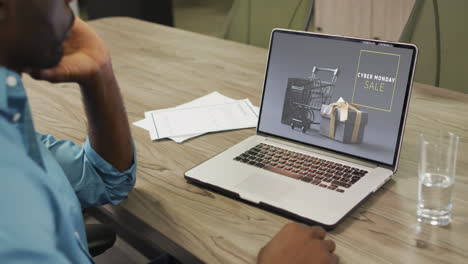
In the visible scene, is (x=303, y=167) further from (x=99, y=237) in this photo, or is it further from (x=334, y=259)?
(x=99, y=237)

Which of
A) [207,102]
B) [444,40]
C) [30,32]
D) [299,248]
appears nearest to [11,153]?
[30,32]

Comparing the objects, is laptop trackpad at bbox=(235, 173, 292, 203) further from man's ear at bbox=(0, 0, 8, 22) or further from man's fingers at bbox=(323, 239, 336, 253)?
man's ear at bbox=(0, 0, 8, 22)

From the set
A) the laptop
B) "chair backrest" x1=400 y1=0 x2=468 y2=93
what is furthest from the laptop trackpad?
"chair backrest" x1=400 y1=0 x2=468 y2=93

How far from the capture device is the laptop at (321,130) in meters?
0.98

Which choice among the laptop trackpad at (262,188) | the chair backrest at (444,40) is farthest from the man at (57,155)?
the chair backrest at (444,40)

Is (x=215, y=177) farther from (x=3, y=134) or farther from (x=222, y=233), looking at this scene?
(x=3, y=134)

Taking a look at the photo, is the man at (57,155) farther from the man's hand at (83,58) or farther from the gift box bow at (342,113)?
the gift box bow at (342,113)

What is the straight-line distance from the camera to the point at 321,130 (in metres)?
1.12

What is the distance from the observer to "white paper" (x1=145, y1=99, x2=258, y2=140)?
1315mm

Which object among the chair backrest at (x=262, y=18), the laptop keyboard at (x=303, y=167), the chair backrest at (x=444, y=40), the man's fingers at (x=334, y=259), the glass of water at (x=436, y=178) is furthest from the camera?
the chair backrest at (x=262, y=18)

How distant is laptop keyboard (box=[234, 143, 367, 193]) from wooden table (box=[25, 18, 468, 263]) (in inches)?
2.6

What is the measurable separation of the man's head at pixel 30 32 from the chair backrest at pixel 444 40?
1471 mm

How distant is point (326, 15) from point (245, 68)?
136cm


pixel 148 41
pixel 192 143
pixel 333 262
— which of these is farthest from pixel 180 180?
pixel 148 41
